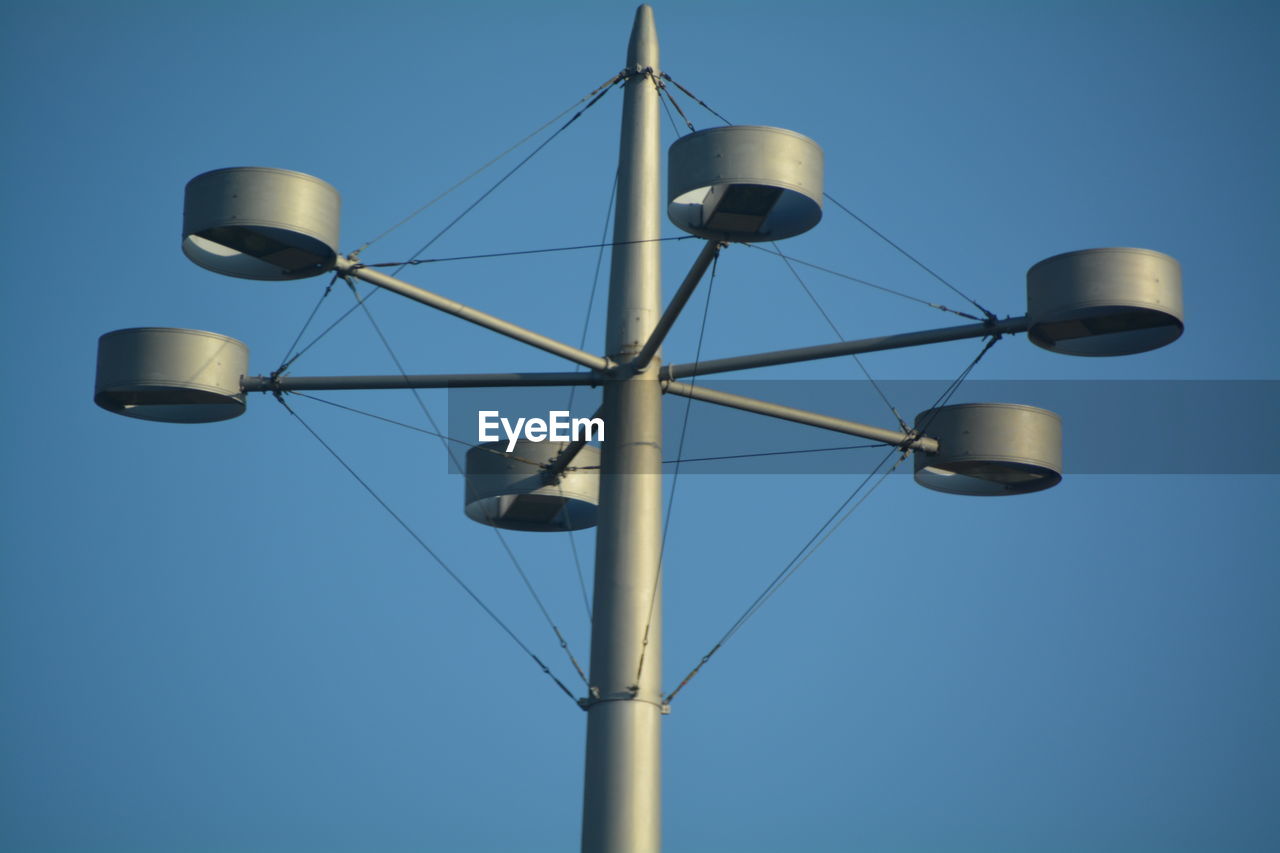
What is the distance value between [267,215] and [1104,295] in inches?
260

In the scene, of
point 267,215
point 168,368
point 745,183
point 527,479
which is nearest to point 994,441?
point 745,183

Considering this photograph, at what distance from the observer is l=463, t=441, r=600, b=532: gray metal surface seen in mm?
19953

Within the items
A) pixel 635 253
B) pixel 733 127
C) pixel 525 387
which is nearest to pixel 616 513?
pixel 525 387

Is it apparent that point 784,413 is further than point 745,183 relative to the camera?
Yes

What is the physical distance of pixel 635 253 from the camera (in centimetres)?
1891

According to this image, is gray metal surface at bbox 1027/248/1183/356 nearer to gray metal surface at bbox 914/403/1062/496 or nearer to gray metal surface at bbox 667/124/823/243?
gray metal surface at bbox 914/403/1062/496

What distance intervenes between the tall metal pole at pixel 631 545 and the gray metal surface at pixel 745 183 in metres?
2.22

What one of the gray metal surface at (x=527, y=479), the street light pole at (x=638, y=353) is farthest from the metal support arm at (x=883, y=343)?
the gray metal surface at (x=527, y=479)

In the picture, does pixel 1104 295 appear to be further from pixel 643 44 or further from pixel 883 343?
pixel 643 44

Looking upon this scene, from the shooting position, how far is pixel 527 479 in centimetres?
1998

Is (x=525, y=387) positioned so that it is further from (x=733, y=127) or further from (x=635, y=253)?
(x=733, y=127)

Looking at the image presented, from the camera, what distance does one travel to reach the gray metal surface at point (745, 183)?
15523 millimetres

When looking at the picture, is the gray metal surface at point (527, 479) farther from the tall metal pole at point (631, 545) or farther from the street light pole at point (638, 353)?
the tall metal pole at point (631, 545)

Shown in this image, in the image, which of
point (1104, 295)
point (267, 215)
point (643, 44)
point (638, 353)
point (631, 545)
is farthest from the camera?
point (643, 44)
